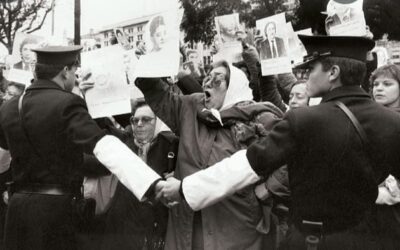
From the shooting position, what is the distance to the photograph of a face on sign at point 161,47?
394cm

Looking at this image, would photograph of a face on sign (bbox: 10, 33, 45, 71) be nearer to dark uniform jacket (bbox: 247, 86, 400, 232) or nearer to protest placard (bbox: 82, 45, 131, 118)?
protest placard (bbox: 82, 45, 131, 118)

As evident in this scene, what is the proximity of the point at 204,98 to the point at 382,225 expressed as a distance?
1.51 m

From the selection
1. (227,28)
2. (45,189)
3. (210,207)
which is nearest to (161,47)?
(210,207)

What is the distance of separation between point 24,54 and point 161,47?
235 centimetres

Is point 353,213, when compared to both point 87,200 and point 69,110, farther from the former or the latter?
point 87,200

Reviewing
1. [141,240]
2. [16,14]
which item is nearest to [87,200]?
[141,240]

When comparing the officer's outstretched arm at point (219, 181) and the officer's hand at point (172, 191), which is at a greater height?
the officer's outstretched arm at point (219, 181)

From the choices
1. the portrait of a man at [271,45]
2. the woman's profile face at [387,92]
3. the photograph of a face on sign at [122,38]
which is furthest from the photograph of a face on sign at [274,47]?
the photograph of a face on sign at [122,38]

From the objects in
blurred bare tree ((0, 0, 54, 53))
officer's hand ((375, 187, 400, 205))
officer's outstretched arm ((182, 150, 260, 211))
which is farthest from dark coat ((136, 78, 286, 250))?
blurred bare tree ((0, 0, 54, 53))

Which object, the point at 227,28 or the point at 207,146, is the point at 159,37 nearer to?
the point at 207,146

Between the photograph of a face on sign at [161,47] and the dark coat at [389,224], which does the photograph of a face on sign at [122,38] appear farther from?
the dark coat at [389,224]

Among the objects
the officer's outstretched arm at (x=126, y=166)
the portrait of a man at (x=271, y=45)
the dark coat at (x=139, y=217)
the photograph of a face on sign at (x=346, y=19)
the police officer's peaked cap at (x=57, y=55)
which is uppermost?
the photograph of a face on sign at (x=346, y=19)

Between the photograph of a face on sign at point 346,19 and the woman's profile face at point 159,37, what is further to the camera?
the photograph of a face on sign at point 346,19

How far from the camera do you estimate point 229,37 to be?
546cm
